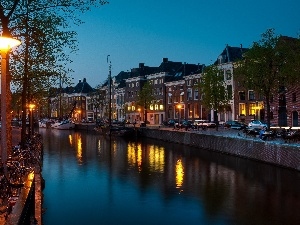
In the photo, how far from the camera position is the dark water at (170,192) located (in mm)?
21625

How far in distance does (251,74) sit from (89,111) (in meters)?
122

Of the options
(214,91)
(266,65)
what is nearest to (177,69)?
(214,91)

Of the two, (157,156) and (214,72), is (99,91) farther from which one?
(157,156)

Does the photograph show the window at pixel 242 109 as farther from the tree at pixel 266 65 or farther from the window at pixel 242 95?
the tree at pixel 266 65

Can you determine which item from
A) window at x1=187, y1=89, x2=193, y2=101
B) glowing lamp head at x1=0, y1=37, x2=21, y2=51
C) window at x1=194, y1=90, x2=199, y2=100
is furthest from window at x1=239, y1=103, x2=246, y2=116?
glowing lamp head at x1=0, y1=37, x2=21, y2=51

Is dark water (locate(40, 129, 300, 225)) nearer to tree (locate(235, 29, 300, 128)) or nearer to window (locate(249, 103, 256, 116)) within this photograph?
tree (locate(235, 29, 300, 128))

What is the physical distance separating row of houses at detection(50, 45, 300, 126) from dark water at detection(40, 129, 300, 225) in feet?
99.5

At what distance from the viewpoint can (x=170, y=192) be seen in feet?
91.1

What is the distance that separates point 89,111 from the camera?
170 meters

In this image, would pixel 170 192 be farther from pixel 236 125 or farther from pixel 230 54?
pixel 230 54

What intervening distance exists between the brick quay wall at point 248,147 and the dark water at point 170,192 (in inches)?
36.3

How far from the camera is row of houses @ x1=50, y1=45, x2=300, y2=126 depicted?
233 ft

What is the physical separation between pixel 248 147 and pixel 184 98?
59.4 meters

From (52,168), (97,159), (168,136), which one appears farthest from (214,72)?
(52,168)
